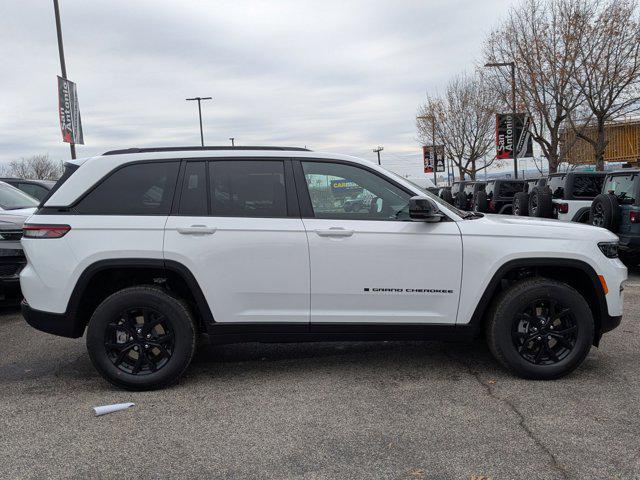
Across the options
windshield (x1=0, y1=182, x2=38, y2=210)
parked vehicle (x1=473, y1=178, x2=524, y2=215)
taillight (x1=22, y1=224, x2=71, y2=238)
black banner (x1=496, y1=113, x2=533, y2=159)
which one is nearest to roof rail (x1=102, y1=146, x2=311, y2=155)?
taillight (x1=22, y1=224, x2=71, y2=238)

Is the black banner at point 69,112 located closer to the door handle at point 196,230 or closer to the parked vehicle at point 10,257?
the parked vehicle at point 10,257

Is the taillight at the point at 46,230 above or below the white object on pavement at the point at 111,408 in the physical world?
above

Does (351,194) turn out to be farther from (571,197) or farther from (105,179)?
(571,197)

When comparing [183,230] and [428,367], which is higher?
[183,230]

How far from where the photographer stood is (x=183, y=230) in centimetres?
397

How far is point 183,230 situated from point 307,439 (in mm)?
1704

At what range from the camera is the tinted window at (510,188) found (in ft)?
54.2

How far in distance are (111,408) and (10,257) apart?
3.45 meters

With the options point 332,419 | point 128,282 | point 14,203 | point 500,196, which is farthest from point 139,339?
point 500,196

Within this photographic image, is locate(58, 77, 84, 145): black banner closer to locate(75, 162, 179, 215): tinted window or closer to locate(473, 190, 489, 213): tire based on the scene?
locate(473, 190, 489, 213): tire

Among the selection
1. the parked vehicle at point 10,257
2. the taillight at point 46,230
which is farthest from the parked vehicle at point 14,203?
the taillight at point 46,230

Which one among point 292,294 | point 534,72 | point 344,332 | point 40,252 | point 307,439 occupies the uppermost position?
point 534,72

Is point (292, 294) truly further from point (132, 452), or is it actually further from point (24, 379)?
point (24, 379)

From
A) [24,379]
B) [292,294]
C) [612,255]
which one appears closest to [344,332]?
[292,294]
